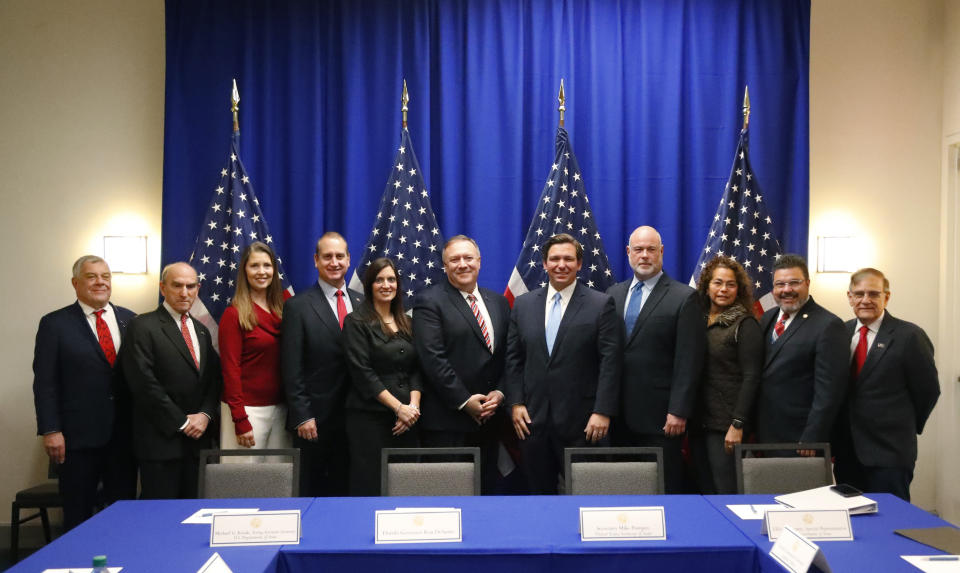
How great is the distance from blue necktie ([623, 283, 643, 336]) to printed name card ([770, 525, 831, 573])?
6.16 feet

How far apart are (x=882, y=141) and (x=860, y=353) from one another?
2147 millimetres

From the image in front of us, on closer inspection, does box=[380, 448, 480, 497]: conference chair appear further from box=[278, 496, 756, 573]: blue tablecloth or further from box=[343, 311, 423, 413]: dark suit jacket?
box=[343, 311, 423, 413]: dark suit jacket

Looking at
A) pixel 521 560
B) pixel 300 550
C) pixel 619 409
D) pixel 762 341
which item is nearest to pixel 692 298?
pixel 762 341

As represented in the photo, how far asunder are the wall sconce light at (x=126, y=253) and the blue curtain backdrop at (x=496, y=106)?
491 millimetres

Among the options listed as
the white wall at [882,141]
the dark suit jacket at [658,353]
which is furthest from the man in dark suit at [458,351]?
the white wall at [882,141]

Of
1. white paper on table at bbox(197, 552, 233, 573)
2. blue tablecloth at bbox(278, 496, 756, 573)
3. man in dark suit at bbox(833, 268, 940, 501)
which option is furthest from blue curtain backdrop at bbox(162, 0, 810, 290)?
white paper on table at bbox(197, 552, 233, 573)

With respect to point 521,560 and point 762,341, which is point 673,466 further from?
point 521,560

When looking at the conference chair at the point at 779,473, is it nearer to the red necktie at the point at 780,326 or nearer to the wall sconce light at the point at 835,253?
the red necktie at the point at 780,326

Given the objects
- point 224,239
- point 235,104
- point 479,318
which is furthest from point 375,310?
point 235,104

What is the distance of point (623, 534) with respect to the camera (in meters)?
2.32

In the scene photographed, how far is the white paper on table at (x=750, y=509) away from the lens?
2.55 meters

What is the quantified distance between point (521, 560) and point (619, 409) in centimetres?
184

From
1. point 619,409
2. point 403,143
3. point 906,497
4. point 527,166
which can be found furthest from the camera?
point 527,166

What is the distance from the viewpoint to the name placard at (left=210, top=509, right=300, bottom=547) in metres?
2.29
